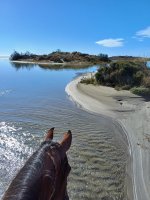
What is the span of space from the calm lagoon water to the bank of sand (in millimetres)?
295

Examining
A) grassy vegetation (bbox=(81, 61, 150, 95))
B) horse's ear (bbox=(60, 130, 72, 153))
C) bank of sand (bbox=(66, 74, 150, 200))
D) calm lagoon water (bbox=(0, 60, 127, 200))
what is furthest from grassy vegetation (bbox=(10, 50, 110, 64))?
horse's ear (bbox=(60, 130, 72, 153))

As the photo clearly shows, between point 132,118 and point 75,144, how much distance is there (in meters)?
4.16

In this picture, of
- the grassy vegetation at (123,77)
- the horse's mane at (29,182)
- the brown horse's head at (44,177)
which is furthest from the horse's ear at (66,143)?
the grassy vegetation at (123,77)

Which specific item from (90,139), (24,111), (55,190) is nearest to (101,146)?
(90,139)

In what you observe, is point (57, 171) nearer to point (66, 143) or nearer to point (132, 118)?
point (66, 143)

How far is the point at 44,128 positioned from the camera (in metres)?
11.6

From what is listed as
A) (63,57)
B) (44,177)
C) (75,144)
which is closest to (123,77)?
(75,144)

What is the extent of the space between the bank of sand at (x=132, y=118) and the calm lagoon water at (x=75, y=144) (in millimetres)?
295

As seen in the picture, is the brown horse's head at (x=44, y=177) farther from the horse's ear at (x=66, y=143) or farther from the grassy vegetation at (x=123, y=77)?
the grassy vegetation at (x=123, y=77)

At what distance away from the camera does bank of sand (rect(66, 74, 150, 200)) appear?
7.27 m

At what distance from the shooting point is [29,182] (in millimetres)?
1099

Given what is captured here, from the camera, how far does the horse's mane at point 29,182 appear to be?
1024 millimetres

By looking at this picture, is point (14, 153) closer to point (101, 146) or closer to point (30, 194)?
point (101, 146)

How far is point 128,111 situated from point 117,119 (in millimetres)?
1626
